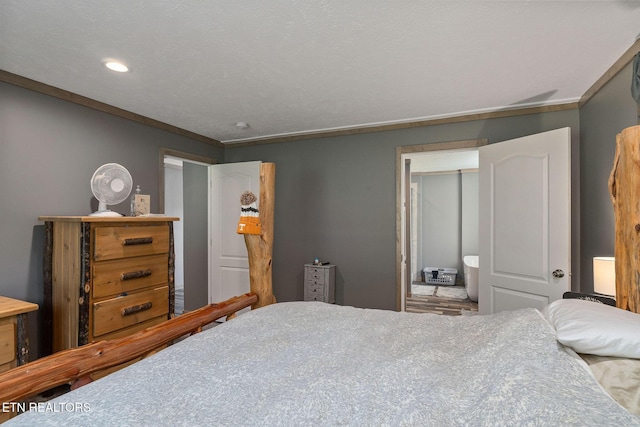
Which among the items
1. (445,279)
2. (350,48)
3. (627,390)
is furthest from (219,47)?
(445,279)

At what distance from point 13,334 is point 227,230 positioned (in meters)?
2.44

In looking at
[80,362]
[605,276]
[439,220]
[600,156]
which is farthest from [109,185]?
[439,220]

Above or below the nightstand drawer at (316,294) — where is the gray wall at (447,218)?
above

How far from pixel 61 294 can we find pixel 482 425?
8.74ft

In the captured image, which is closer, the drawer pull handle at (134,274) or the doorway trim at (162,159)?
the drawer pull handle at (134,274)

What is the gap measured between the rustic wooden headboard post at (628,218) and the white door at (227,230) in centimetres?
332

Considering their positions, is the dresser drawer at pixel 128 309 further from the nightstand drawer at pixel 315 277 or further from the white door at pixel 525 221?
the white door at pixel 525 221

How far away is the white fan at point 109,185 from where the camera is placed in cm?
255

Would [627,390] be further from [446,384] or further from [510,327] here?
[446,384]

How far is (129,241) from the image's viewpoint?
2410 millimetres

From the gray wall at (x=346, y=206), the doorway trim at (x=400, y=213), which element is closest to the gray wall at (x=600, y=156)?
the gray wall at (x=346, y=206)

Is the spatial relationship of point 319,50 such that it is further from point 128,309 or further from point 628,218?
point 128,309

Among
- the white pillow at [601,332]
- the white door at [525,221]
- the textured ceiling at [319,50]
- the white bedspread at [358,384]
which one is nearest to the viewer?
the white bedspread at [358,384]

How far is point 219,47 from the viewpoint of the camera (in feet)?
6.36
